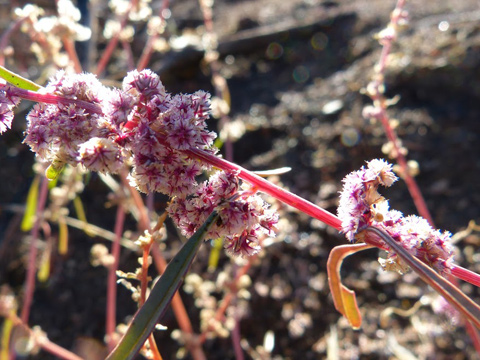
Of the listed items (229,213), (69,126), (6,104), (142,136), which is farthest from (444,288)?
(6,104)

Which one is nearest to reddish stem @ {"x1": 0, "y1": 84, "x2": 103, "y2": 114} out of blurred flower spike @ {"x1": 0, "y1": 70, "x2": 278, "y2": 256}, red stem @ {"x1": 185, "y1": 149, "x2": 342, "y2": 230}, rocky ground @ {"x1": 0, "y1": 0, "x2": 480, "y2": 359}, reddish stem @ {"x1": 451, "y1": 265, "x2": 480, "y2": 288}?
blurred flower spike @ {"x1": 0, "y1": 70, "x2": 278, "y2": 256}

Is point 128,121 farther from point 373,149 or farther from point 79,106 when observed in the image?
point 373,149

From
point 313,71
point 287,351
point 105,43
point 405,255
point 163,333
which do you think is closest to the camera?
point 405,255

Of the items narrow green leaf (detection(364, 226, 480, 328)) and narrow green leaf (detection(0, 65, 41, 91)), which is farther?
narrow green leaf (detection(0, 65, 41, 91))

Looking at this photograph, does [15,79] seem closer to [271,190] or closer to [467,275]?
[271,190]

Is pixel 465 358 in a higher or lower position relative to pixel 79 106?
higher

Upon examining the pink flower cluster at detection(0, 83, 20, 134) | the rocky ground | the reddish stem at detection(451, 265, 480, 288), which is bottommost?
the pink flower cluster at detection(0, 83, 20, 134)

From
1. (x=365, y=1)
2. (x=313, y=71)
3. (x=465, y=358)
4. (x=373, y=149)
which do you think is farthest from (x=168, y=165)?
(x=365, y=1)

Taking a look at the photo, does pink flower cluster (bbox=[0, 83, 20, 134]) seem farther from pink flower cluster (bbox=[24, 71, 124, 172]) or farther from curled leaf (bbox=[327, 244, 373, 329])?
curled leaf (bbox=[327, 244, 373, 329])
